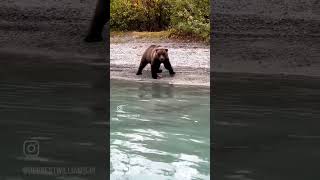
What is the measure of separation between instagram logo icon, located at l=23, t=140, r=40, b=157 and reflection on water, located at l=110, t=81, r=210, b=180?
79cm

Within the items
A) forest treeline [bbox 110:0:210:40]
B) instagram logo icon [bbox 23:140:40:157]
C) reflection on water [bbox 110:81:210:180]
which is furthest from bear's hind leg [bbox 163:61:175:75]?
instagram logo icon [bbox 23:140:40:157]

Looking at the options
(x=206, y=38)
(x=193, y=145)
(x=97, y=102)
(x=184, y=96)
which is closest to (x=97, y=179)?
(x=193, y=145)

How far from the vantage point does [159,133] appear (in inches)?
299

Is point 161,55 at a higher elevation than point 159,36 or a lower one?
higher

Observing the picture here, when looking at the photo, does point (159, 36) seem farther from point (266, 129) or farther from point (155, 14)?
point (266, 129)

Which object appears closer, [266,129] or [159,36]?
[266,129]

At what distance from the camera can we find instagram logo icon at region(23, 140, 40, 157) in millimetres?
6403

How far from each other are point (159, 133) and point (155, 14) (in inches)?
537

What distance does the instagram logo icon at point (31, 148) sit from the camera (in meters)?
6.40

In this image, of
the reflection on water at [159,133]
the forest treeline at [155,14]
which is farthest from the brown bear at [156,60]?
the forest treeline at [155,14]

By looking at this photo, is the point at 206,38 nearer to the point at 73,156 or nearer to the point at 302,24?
the point at 302,24

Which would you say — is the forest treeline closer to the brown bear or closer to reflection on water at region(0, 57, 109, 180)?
the brown bear

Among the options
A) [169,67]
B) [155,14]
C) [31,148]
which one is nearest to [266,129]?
[31,148]

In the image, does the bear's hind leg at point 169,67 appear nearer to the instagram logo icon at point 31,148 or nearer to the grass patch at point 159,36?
the grass patch at point 159,36
